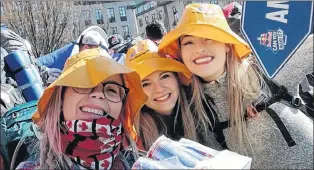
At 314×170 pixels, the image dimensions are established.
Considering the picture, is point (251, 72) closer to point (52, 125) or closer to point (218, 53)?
point (218, 53)

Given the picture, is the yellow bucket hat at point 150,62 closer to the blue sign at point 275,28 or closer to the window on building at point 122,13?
the window on building at point 122,13

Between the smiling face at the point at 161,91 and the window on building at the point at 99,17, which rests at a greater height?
the window on building at the point at 99,17

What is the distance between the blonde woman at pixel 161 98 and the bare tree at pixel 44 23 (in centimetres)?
49

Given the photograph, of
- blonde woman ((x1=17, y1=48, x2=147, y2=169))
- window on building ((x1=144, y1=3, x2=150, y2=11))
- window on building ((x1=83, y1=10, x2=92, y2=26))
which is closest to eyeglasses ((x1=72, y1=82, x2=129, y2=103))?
blonde woman ((x1=17, y1=48, x2=147, y2=169))

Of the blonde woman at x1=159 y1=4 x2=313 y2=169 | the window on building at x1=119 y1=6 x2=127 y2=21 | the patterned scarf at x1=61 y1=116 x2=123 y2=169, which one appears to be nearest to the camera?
the patterned scarf at x1=61 y1=116 x2=123 y2=169

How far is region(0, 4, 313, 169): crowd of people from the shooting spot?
1.65 metres

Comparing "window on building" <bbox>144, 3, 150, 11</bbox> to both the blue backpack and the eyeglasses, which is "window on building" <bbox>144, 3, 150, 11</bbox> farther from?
the blue backpack

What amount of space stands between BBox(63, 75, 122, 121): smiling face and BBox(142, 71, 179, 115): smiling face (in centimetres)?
30

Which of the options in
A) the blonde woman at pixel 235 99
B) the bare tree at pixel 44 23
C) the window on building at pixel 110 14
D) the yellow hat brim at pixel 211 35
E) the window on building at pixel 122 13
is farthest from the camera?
the bare tree at pixel 44 23

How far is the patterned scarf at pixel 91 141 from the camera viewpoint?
1.61 meters

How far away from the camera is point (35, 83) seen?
2.29 m

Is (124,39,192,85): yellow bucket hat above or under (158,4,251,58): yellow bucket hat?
under

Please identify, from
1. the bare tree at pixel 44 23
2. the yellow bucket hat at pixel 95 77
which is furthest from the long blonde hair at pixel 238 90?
the bare tree at pixel 44 23

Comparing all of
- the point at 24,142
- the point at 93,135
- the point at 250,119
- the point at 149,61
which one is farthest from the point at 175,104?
the point at 24,142
